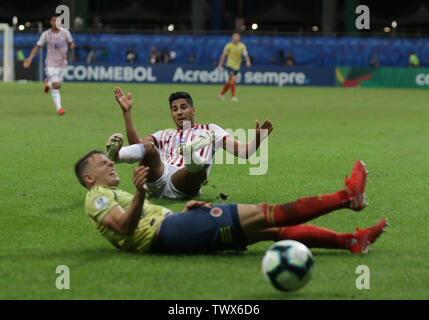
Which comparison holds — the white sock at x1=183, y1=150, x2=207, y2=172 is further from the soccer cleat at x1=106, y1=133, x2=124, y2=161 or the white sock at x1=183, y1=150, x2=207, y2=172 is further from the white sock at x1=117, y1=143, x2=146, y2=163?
the soccer cleat at x1=106, y1=133, x2=124, y2=161

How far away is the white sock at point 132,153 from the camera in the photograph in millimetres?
8367

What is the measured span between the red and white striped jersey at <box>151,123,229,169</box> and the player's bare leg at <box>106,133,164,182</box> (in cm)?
34

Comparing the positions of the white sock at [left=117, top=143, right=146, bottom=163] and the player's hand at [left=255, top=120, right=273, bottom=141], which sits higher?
the player's hand at [left=255, top=120, right=273, bottom=141]

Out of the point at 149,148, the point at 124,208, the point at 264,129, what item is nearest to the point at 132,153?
Result: the point at 149,148

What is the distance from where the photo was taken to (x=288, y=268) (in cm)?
516

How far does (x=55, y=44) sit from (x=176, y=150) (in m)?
13.0

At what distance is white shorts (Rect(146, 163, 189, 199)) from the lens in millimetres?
8727

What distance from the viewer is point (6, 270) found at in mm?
5797

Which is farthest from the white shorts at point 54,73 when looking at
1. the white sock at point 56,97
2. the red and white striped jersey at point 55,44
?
the white sock at point 56,97

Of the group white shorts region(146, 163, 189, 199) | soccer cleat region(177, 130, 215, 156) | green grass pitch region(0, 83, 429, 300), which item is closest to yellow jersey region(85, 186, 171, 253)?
green grass pitch region(0, 83, 429, 300)

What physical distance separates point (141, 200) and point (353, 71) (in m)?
34.0
